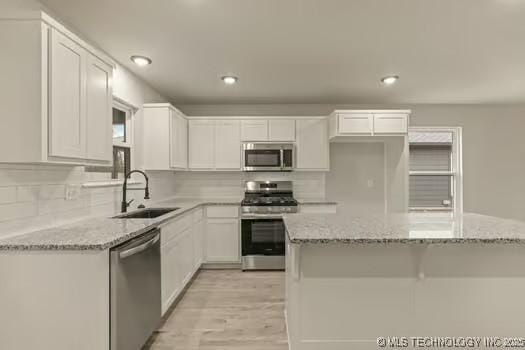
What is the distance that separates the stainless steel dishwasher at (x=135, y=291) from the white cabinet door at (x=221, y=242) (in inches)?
66.9

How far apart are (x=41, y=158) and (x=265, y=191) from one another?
10.7ft

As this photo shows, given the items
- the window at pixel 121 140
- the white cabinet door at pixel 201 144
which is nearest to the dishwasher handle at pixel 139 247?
the window at pixel 121 140

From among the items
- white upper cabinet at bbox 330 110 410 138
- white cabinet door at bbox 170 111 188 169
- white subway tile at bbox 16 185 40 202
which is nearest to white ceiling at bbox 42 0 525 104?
white upper cabinet at bbox 330 110 410 138

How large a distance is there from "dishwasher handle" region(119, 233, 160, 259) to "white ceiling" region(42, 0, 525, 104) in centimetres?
162

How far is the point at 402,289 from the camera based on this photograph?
1.89 meters

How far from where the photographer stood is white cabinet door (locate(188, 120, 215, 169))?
4414 millimetres

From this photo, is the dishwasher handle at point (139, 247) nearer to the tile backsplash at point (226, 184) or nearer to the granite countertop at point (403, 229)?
the granite countertop at point (403, 229)

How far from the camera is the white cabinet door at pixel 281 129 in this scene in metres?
4.37

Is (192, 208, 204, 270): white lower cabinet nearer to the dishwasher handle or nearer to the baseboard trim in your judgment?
the baseboard trim

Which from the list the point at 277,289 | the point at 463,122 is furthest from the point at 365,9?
the point at 463,122

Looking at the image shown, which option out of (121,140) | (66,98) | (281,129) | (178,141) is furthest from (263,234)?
(66,98)

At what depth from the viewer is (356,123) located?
4.06 m

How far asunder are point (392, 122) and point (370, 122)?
0.97 feet

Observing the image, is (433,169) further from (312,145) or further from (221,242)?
(221,242)
